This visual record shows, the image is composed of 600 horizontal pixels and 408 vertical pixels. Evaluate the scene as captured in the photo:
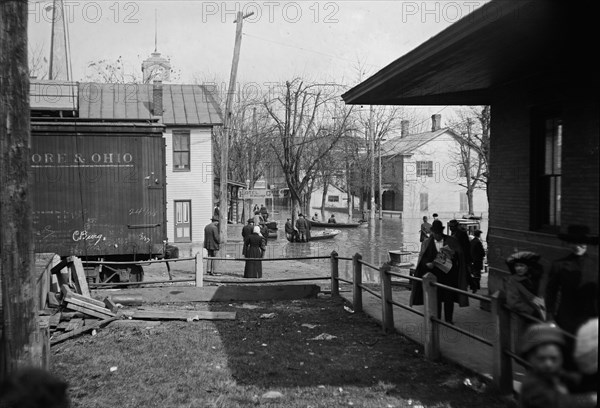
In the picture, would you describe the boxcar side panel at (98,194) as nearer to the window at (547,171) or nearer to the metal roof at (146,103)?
the window at (547,171)

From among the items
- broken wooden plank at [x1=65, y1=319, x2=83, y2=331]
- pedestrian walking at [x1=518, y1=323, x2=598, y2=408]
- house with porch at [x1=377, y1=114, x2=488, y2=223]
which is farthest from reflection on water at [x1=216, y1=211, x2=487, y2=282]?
house with porch at [x1=377, y1=114, x2=488, y2=223]

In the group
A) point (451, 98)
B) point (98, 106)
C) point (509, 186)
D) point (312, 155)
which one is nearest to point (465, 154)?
point (312, 155)

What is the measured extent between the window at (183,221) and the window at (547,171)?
2650 centimetres

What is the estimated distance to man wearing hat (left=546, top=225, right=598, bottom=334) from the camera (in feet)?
7.92

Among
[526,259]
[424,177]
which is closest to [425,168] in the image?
[424,177]

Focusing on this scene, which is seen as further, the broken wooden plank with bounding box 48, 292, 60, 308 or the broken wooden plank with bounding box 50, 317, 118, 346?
the broken wooden plank with bounding box 48, 292, 60, 308

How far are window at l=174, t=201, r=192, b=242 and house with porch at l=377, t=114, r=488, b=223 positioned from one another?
29.5 m

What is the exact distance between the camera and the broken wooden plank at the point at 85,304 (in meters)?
9.30

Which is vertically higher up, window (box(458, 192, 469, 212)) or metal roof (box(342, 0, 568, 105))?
metal roof (box(342, 0, 568, 105))

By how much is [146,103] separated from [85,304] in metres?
22.9

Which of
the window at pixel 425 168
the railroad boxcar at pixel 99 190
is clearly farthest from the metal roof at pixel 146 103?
the window at pixel 425 168

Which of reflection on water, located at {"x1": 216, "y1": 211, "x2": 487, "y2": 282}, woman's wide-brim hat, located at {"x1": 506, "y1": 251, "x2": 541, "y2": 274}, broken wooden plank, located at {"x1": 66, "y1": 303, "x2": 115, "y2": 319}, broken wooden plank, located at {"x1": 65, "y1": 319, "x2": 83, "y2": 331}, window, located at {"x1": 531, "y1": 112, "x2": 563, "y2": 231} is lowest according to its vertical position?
reflection on water, located at {"x1": 216, "y1": 211, "x2": 487, "y2": 282}

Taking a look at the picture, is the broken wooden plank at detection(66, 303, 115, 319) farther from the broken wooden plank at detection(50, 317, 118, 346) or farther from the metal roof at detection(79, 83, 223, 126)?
the metal roof at detection(79, 83, 223, 126)

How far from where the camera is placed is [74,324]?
8.95m
